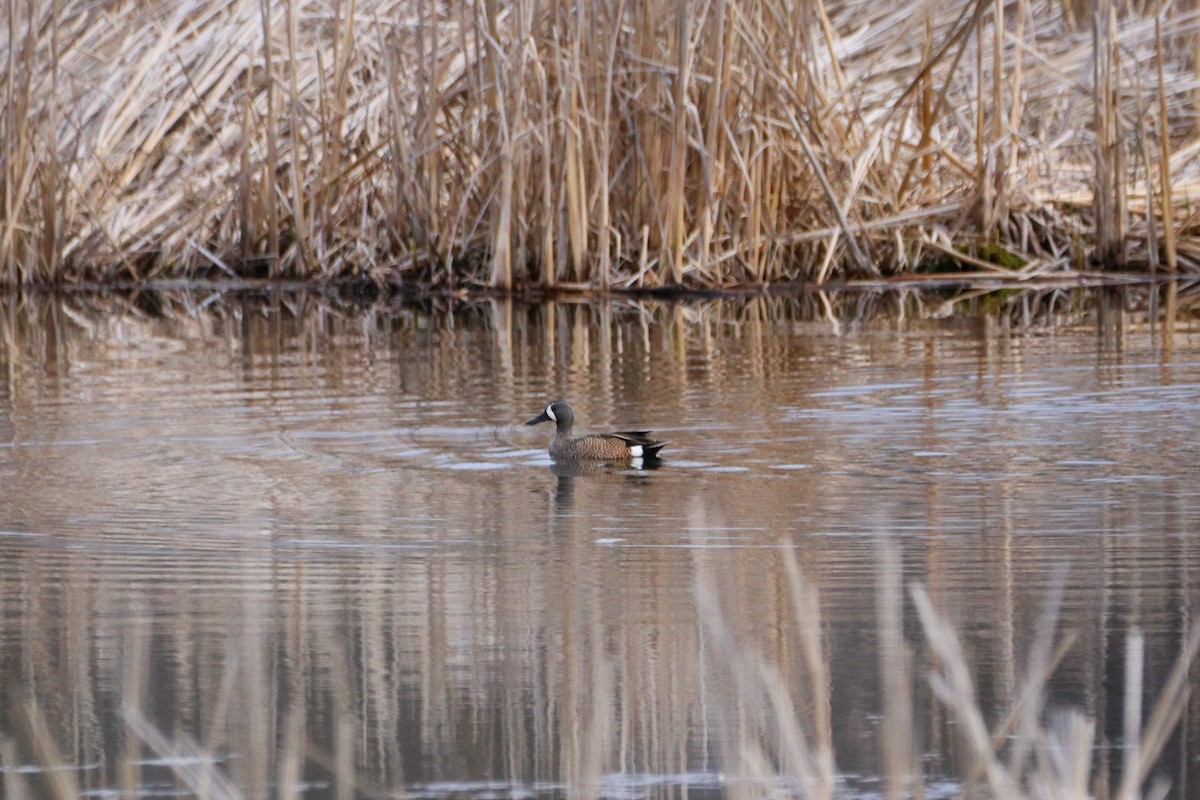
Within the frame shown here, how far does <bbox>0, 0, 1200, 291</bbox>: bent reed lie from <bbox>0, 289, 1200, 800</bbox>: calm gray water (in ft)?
9.75

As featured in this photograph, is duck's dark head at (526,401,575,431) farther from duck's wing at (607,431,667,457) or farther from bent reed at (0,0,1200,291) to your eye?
bent reed at (0,0,1200,291)

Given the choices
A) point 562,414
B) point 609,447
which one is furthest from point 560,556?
point 562,414

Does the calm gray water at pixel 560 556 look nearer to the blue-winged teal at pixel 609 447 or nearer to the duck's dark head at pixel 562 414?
the blue-winged teal at pixel 609 447

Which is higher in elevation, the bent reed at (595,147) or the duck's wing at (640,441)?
the bent reed at (595,147)

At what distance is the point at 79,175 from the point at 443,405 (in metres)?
9.56

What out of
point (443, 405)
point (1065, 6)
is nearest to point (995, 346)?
point (443, 405)

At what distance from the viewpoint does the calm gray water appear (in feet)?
12.6

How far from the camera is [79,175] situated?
17656 millimetres

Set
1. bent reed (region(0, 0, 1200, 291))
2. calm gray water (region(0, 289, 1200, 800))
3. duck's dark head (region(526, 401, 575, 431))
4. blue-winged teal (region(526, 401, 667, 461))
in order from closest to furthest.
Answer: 1. calm gray water (region(0, 289, 1200, 800))
2. blue-winged teal (region(526, 401, 667, 461))
3. duck's dark head (region(526, 401, 575, 431))
4. bent reed (region(0, 0, 1200, 291))

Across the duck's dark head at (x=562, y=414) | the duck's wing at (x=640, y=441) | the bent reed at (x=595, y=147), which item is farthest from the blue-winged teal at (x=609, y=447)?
the bent reed at (x=595, y=147)

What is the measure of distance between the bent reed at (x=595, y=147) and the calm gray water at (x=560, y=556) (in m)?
2.97

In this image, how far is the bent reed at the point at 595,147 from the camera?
45.3 ft

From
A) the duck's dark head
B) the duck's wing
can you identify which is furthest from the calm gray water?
the duck's dark head

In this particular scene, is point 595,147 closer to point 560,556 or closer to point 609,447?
point 609,447
